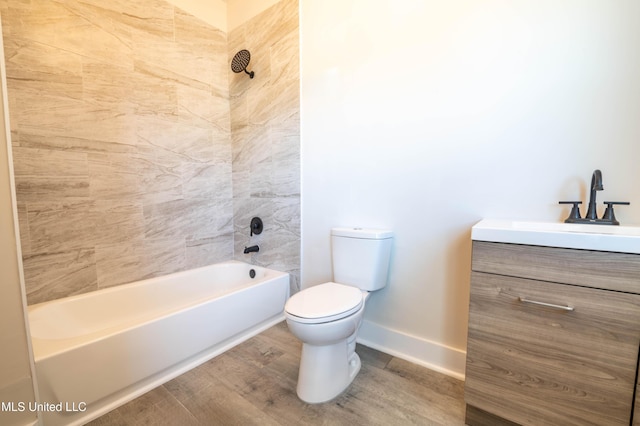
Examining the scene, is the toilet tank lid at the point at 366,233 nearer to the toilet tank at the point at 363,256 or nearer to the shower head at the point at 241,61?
the toilet tank at the point at 363,256

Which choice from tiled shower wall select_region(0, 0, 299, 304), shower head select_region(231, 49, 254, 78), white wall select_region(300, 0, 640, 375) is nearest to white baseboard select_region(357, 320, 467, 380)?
white wall select_region(300, 0, 640, 375)

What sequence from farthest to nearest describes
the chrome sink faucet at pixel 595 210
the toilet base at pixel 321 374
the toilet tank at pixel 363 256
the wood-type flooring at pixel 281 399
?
the toilet tank at pixel 363 256
the toilet base at pixel 321 374
the wood-type flooring at pixel 281 399
the chrome sink faucet at pixel 595 210

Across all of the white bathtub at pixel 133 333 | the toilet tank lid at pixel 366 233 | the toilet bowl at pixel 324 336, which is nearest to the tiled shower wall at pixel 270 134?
the white bathtub at pixel 133 333

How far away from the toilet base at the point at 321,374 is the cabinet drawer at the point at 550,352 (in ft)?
1.88

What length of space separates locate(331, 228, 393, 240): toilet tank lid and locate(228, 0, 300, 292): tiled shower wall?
1.68 ft

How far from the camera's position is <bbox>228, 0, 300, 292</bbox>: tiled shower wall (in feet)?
6.65

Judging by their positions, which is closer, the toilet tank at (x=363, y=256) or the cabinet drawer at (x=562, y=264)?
the cabinet drawer at (x=562, y=264)

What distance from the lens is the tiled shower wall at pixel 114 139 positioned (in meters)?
1.50

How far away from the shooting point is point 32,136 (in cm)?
150

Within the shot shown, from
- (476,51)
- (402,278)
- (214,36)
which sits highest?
(214,36)

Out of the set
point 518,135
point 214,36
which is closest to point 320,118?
point 518,135

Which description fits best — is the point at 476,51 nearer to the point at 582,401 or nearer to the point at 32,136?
the point at 582,401

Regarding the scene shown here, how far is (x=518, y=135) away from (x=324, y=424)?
1.58 metres

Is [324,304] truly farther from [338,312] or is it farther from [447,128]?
[447,128]
